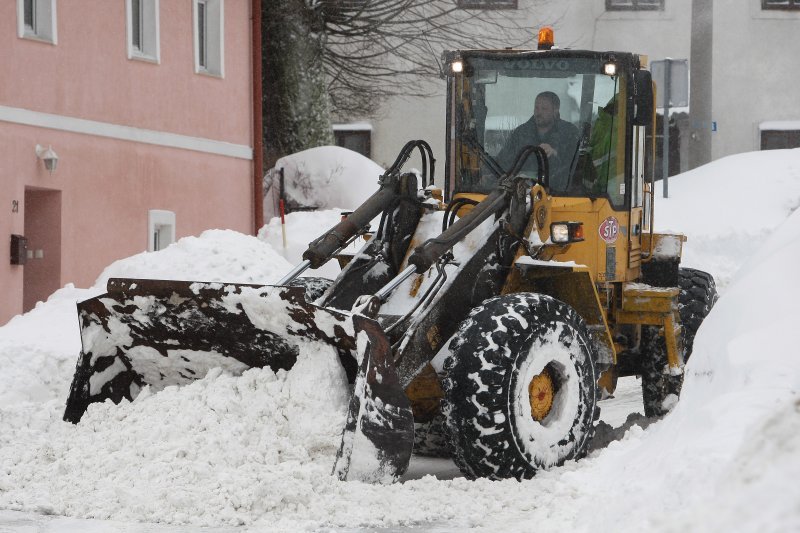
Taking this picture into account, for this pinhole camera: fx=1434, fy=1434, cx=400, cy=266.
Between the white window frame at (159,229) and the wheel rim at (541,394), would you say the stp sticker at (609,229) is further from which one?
the white window frame at (159,229)

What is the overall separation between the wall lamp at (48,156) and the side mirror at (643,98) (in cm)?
846

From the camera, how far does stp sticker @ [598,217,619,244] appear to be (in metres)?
8.82

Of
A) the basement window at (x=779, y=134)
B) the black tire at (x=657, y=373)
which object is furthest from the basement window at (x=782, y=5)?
the black tire at (x=657, y=373)

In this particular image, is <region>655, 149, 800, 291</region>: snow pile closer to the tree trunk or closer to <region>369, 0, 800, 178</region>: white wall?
the tree trunk

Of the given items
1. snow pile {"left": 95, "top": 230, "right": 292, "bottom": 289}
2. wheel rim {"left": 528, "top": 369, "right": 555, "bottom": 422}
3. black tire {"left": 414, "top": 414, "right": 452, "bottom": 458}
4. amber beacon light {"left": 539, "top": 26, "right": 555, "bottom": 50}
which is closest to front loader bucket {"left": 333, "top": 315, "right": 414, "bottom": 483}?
wheel rim {"left": 528, "top": 369, "right": 555, "bottom": 422}

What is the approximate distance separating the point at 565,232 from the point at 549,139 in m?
0.80

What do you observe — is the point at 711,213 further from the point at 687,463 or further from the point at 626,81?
the point at 687,463

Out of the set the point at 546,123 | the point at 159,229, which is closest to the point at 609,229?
the point at 546,123

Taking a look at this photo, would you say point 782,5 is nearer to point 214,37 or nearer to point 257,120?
point 257,120

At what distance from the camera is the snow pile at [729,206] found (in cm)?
1914

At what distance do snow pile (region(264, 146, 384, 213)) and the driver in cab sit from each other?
12.2 meters

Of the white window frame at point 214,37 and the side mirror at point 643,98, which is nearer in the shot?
the side mirror at point 643,98

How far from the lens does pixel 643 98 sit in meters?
8.70

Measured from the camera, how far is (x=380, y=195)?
886 centimetres
